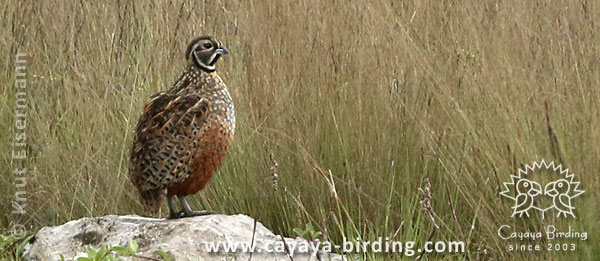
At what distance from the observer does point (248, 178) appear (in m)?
4.23

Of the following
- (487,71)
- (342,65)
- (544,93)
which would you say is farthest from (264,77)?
(544,93)

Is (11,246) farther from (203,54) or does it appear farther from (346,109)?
(346,109)

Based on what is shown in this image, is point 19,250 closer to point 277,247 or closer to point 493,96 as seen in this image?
point 277,247

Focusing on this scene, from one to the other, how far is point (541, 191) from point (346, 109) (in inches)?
40.5

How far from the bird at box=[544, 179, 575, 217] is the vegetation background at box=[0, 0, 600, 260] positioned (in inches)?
1.6

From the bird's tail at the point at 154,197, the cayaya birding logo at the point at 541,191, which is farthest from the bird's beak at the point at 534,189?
the bird's tail at the point at 154,197

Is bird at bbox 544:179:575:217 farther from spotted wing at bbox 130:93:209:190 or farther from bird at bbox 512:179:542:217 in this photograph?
spotted wing at bbox 130:93:209:190

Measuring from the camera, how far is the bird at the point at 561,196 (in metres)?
3.50

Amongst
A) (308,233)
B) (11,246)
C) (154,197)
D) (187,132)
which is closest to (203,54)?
(187,132)

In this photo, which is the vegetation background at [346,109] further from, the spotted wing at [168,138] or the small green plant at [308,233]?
the spotted wing at [168,138]

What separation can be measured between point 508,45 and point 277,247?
156 centimetres

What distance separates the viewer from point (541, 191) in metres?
3.60

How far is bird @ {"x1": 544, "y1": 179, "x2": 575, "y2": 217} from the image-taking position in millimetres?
3502

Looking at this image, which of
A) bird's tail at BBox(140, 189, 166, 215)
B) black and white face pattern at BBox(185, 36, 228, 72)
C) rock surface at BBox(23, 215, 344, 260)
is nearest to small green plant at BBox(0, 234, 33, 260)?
rock surface at BBox(23, 215, 344, 260)
